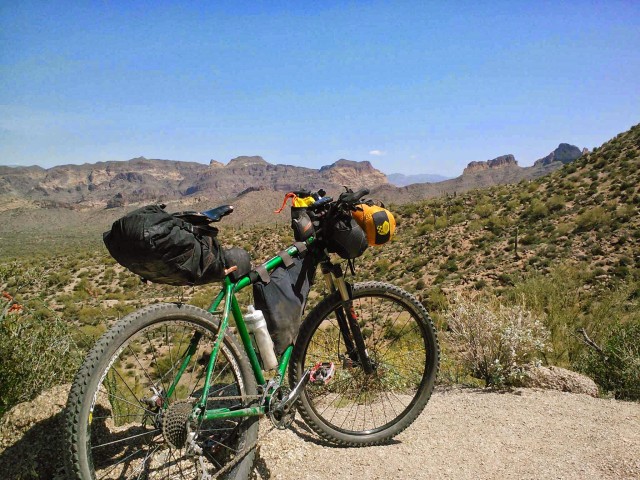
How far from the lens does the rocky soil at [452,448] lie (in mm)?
A: 2773

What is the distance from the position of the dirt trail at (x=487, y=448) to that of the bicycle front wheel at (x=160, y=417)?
38 cm

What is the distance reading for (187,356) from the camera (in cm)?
243

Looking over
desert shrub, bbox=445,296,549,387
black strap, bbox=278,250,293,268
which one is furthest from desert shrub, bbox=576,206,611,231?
black strap, bbox=278,250,293,268

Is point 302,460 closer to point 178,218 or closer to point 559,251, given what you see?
Answer: point 178,218

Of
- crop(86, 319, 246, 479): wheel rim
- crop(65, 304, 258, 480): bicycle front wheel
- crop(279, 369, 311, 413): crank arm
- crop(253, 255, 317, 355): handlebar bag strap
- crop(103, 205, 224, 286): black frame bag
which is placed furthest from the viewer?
crop(253, 255, 317, 355): handlebar bag strap

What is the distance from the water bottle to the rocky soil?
0.63 meters

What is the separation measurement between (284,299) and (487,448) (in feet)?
5.87

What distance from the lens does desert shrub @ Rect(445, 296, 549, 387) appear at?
4512mm

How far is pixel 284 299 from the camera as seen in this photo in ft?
9.98

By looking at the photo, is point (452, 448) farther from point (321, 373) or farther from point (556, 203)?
point (556, 203)

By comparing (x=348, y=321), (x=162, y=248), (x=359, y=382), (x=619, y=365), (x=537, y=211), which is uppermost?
(x=162, y=248)

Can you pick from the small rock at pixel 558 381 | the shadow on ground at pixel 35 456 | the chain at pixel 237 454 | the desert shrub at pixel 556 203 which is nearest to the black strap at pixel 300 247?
the chain at pixel 237 454

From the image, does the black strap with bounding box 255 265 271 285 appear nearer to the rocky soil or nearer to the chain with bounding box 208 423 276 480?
the chain with bounding box 208 423 276 480

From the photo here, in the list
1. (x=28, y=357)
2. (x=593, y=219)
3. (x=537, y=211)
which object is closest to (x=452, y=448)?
(x=28, y=357)
